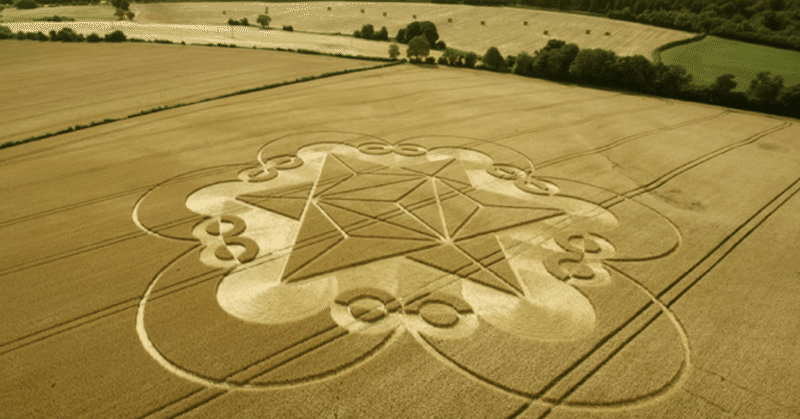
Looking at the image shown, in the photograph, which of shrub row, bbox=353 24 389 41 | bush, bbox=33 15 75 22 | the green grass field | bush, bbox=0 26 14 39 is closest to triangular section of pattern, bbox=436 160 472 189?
the green grass field

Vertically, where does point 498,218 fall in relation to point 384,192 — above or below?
below

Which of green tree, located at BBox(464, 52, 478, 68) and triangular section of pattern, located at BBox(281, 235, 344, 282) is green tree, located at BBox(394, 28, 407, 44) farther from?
triangular section of pattern, located at BBox(281, 235, 344, 282)

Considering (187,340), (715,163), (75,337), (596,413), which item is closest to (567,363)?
(596,413)

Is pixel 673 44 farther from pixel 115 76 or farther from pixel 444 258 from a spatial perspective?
pixel 115 76

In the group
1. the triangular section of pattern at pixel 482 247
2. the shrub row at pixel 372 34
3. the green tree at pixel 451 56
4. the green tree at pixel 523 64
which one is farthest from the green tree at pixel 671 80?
the shrub row at pixel 372 34

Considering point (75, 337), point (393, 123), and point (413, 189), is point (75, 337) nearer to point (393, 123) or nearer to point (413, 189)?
point (413, 189)

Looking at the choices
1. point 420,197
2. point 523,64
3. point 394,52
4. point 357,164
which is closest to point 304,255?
point 420,197
